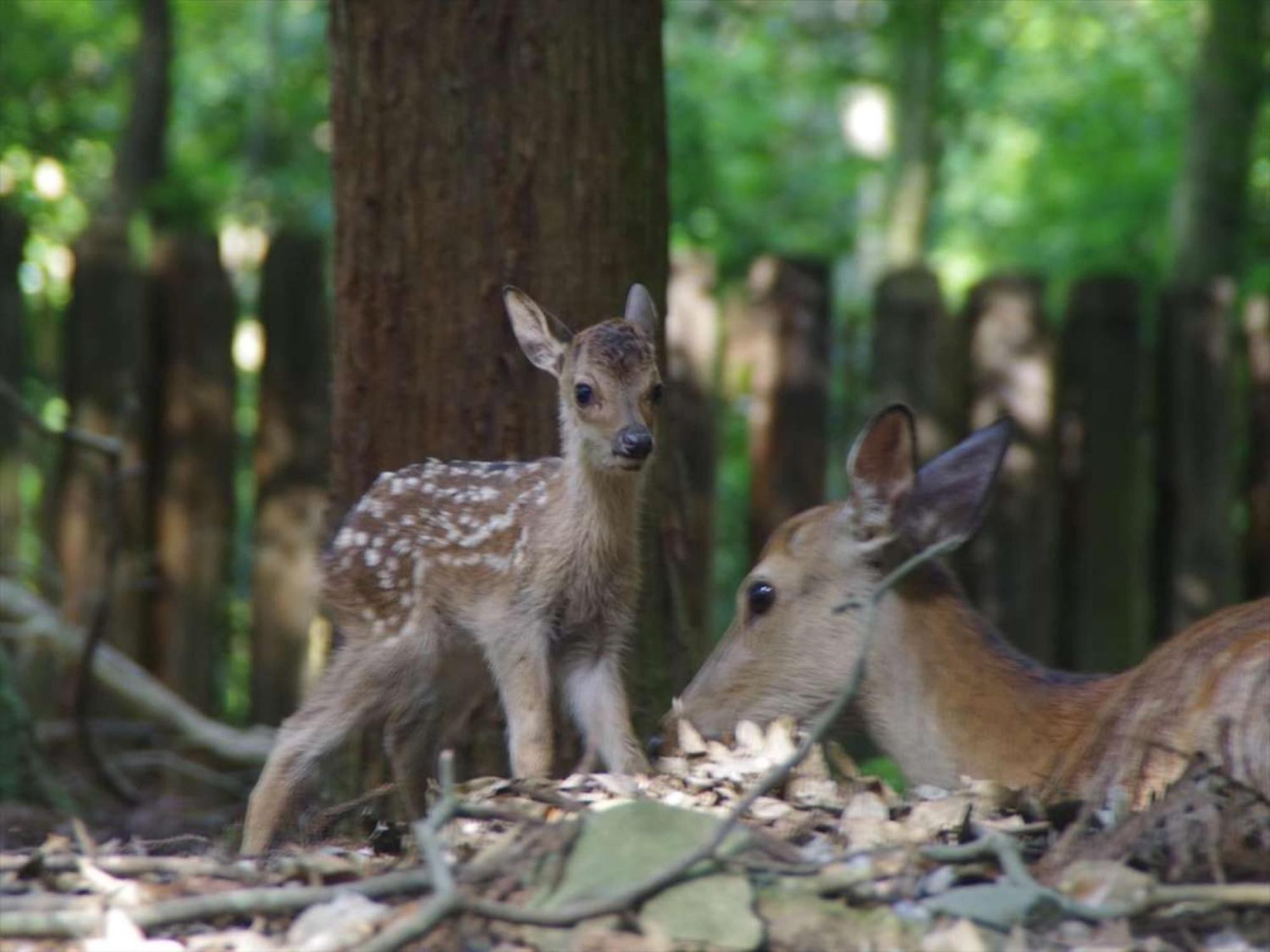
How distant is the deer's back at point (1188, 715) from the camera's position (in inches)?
191

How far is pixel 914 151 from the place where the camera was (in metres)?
16.7

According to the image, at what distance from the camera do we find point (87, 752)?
27.0 ft

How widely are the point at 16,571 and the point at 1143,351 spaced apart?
5.60 m

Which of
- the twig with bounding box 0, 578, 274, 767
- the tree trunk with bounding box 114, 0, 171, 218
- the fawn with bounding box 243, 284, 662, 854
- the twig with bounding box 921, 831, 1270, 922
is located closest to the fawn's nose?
the fawn with bounding box 243, 284, 662, 854

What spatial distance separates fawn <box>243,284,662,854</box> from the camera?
5.55 meters

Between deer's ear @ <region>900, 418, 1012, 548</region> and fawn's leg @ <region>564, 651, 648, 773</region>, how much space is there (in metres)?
0.99

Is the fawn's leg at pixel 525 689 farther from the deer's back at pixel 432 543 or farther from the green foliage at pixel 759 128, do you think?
the green foliage at pixel 759 128

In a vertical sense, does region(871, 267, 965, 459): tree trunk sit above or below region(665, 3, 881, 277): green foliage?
below

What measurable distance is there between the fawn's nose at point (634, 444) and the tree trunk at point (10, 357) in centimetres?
462

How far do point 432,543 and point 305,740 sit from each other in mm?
714

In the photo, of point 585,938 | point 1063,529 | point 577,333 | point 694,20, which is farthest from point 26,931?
point 694,20

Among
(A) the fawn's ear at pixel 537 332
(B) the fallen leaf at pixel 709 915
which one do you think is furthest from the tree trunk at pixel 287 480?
(B) the fallen leaf at pixel 709 915

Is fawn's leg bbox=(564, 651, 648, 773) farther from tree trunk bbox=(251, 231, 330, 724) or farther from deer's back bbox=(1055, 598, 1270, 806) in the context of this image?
tree trunk bbox=(251, 231, 330, 724)

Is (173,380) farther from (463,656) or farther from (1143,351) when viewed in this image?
(1143,351)
